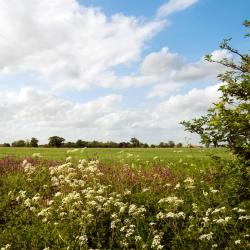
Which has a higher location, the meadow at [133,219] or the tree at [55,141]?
the tree at [55,141]

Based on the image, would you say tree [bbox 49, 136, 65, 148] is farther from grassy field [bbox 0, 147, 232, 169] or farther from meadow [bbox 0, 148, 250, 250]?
meadow [bbox 0, 148, 250, 250]

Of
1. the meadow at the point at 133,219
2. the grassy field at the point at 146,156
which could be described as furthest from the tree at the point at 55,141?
the meadow at the point at 133,219

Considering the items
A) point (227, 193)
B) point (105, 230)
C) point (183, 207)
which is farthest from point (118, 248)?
point (227, 193)

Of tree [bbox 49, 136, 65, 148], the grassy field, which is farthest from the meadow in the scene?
tree [bbox 49, 136, 65, 148]

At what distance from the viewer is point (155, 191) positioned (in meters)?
12.3

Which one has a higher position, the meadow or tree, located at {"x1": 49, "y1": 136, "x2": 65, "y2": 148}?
tree, located at {"x1": 49, "y1": 136, "x2": 65, "y2": 148}

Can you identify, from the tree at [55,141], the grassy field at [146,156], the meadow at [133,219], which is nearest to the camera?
the meadow at [133,219]

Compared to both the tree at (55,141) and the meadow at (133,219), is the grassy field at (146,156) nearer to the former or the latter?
the meadow at (133,219)

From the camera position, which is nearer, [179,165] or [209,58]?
[209,58]

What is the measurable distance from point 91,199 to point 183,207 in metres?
2.05

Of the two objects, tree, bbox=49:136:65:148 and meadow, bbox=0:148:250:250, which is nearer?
meadow, bbox=0:148:250:250

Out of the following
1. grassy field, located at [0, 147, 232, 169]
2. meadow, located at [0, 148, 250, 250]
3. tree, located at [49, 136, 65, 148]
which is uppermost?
tree, located at [49, 136, 65, 148]

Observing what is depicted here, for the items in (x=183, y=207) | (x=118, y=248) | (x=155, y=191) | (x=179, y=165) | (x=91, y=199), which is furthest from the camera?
(x=179, y=165)

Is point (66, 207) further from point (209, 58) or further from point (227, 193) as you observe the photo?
point (209, 58)
